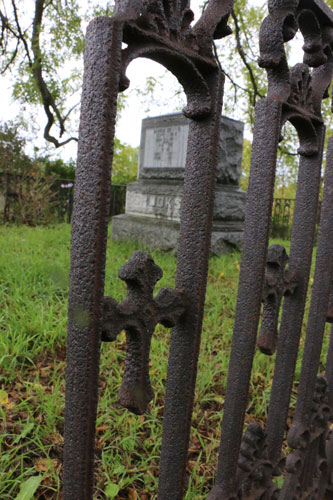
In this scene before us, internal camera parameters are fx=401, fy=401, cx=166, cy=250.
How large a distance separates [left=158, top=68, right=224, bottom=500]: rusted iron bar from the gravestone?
432cm

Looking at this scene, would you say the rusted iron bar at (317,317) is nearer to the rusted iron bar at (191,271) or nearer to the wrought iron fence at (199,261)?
the wrought iron fence at (199,261)

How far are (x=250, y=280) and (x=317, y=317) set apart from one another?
0.48 m

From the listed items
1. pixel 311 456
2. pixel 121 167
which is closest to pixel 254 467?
pixel 311 456

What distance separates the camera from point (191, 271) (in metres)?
0.75

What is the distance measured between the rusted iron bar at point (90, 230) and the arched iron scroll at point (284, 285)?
43 cm

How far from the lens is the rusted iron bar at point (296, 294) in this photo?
1.09 m

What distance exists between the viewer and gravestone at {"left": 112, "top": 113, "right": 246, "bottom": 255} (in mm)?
5379

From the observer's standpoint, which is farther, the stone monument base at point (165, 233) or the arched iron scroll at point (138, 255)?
the stone monument base at point (165, 233)

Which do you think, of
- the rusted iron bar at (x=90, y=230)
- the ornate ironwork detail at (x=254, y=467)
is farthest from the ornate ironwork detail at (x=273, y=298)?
the rusted iron bar at (x=90, y=230)

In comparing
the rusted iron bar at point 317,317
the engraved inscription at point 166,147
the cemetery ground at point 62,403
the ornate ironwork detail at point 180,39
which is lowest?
the cemetery ground at point 62,403

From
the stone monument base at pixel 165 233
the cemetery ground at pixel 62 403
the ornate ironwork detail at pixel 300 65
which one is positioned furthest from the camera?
the stone monument base at pixel 165 233

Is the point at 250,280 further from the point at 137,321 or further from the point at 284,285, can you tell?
the point at 137,321

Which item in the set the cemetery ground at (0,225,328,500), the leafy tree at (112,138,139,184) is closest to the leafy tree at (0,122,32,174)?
the leafy tree at (112,138,139,184)

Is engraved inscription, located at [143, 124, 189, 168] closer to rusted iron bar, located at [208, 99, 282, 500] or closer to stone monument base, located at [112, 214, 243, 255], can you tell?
stone monument base, located at [112, 214, 243, 255]
